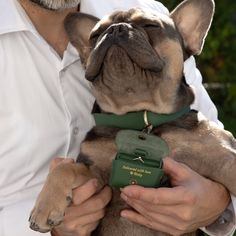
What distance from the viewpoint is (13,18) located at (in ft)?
6.71

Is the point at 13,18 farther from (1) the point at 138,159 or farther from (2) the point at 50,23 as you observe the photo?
(1) the point at 138,159

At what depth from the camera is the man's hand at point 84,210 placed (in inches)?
70.3

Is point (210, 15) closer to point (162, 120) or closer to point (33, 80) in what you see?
point (162, 120)

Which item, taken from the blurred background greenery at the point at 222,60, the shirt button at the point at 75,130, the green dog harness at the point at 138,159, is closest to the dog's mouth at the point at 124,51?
the green dog harness at the point at 138,159

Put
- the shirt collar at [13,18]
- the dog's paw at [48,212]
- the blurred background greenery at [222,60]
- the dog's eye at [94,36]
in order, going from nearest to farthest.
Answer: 1. the dog's paw at [48,212]
2. the dog's eye at [94,36]
3. the shirt collar at [13,18]
4. the blurred background greenery at [222,60]

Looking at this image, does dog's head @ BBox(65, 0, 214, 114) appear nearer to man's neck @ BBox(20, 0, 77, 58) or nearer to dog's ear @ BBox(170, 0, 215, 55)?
dog's ear @ BBox(170, 0, 215, 55)

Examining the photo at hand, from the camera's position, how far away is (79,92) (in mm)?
2078

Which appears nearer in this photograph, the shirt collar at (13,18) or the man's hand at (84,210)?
the man's hand at (84,210)

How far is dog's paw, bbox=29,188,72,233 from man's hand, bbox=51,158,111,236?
0.21 feet

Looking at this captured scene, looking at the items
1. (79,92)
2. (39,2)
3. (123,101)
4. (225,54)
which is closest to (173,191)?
(123,101)

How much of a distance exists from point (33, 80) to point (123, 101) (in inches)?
11.4

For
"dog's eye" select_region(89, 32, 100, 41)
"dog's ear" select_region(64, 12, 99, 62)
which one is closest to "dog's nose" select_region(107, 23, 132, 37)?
"dog's eye" select_region(89, 32, 100, 41)

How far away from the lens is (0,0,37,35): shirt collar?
2.02 meters

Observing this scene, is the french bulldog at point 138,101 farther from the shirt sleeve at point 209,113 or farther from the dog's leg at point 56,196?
the shirt sleeve at point 209,113
